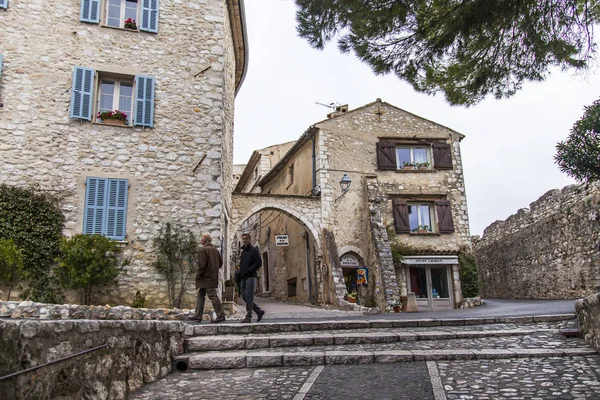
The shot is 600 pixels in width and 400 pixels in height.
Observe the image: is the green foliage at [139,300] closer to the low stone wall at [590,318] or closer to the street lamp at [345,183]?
the low stone wall at [590,318]

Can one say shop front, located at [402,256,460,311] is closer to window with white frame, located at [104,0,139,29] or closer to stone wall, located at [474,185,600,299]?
stone wall, located at [474,185,600,299]

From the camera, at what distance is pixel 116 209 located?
11.0 metres

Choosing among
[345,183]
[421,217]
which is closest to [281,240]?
[345,183]

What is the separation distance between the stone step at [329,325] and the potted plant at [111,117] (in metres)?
5.99

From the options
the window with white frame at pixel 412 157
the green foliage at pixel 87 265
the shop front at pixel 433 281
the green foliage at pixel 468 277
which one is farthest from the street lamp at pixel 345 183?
the green foliage at pixel 87 265

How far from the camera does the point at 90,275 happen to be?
1014 cm

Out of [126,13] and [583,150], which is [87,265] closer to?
[126,13]

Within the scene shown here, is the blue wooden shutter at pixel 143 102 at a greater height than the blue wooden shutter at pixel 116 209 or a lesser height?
greater

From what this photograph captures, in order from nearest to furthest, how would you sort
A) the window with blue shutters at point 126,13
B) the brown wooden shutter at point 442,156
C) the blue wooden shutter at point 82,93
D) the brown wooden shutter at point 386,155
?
1. the blue wooden shutter at point 82,93
2. the window with blue shutters at point 126,13
3. the brown wooden shutter at point 386,155
4. the brown wooden shutter at point 442,156

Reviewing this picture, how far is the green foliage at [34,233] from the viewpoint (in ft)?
33.2

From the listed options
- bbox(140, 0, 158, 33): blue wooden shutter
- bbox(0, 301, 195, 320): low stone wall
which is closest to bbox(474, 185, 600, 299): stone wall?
bbox(140, 0, 158, 33): blue wooden shutter

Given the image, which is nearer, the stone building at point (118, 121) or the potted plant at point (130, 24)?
the stone building at point (118, 121)

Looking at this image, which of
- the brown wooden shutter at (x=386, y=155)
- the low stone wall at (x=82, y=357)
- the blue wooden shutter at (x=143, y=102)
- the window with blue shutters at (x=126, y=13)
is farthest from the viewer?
the brown wooden shutter at (x=386, y=155)

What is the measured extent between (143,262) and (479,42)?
7970 millimetres
